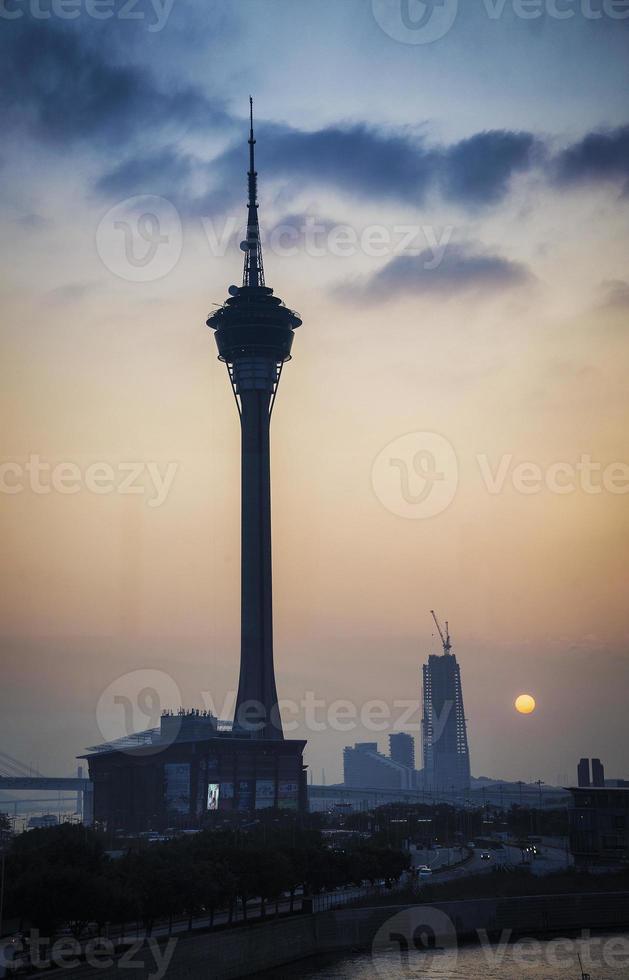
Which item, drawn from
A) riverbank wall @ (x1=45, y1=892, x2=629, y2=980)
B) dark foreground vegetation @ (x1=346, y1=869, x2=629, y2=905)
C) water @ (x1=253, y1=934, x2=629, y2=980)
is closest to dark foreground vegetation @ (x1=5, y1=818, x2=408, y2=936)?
riverbank wall @ (x1=45, y1=892, x2=629, y2=980)

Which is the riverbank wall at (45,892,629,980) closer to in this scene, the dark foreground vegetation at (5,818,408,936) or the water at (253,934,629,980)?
the water at (253,934,629,980)

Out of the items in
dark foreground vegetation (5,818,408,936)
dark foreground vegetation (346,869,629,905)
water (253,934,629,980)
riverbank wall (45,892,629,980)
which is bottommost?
water (253,934,629,980)

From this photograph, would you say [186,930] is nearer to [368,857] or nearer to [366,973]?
[366,973]

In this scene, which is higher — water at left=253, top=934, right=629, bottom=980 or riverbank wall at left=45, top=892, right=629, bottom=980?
Answer: riverbank wall at left=45, top=892, right=629, bottom=980

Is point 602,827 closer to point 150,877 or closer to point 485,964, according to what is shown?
point 485,964

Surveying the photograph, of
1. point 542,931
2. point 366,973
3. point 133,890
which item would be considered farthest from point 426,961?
point 133,890

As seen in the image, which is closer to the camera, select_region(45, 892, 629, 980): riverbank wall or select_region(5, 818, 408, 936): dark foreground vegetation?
select_region(5, 818, 408, 936): dark foreground vegetation

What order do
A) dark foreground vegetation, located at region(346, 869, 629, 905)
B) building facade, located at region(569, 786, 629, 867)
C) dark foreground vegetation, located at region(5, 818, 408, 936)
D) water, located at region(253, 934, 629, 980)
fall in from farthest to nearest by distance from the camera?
building facade, located at region(569, 786, 629, 867), dark foreground vegetation, located at region(346, 869, 629, 905), water, located at region(253, 934, 629, 980), dark foreground vegetation, located at region(5, 818, 408, 936)

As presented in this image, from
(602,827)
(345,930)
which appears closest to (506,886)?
(345,930)
